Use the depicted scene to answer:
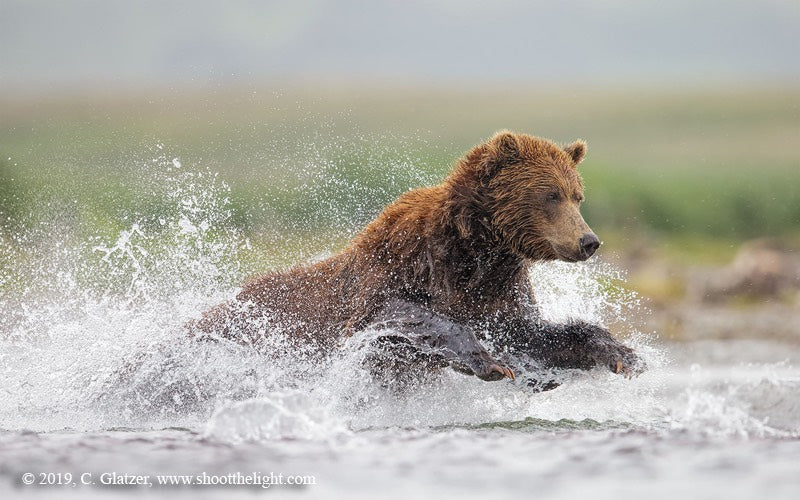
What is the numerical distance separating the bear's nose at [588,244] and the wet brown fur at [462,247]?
66 millimetres

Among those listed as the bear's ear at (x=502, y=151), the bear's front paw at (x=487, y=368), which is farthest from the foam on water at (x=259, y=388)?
the bear's ear at (x=502, y=151)

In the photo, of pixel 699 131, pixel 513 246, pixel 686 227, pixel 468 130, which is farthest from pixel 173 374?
pixel 699 131

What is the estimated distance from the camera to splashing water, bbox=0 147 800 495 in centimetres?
532

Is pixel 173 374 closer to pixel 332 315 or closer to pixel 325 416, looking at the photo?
pixel 332 315

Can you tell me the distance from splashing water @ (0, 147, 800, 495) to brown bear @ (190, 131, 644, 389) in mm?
208

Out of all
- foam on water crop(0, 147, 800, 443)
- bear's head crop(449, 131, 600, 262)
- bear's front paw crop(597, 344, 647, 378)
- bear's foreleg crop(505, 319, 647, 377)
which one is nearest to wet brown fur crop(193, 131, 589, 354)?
bear's head crop(449, 131, 600, 262)

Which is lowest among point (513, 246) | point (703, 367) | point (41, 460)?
point (703, 367)

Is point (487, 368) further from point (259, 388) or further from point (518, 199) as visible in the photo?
point (259, 388)

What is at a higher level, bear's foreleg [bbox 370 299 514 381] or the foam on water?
bear's foreleg [bbox 370 299 514 381]

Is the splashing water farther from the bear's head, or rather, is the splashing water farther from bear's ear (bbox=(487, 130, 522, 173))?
bear's ear (bbox=(487, 130, 522, 173))

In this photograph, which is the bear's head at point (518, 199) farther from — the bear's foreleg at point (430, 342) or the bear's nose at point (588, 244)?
the bear's foreleg at point (430, 342)

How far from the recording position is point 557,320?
827 cm

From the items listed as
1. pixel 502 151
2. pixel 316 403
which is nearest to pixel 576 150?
pixel 502 151

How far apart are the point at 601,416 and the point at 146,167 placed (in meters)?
5.12
